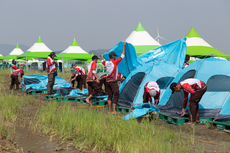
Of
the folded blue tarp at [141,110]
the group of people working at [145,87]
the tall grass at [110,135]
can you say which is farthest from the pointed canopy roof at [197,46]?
the tall grass at [110,135]

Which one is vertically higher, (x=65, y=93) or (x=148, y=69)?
(x=148, y=69)

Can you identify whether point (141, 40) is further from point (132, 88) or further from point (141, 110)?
point (141, 110)

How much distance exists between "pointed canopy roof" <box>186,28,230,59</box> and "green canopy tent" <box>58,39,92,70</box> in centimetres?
1136

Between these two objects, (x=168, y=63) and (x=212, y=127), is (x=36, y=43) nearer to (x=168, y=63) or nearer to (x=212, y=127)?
(x=168, y=63)

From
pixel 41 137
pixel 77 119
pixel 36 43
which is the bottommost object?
pixel 41 137

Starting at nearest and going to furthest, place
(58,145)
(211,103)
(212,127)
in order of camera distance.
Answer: (58,145)
(212,127)
(211,103)

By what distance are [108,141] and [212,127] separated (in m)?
2.53

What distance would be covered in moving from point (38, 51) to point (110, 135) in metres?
22.4

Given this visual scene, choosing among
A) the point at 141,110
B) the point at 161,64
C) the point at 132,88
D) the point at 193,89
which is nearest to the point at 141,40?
the point at 161,64

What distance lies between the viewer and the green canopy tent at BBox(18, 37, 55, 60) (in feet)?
79.0

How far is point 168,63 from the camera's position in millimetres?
8422

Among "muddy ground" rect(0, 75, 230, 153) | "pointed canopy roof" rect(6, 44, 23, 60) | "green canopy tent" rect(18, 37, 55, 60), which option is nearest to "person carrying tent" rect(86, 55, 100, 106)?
"muddy ground" rect(0, 75, 230, 153)

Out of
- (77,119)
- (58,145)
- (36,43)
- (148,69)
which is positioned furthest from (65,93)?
(36,43)

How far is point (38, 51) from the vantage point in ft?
80.9
